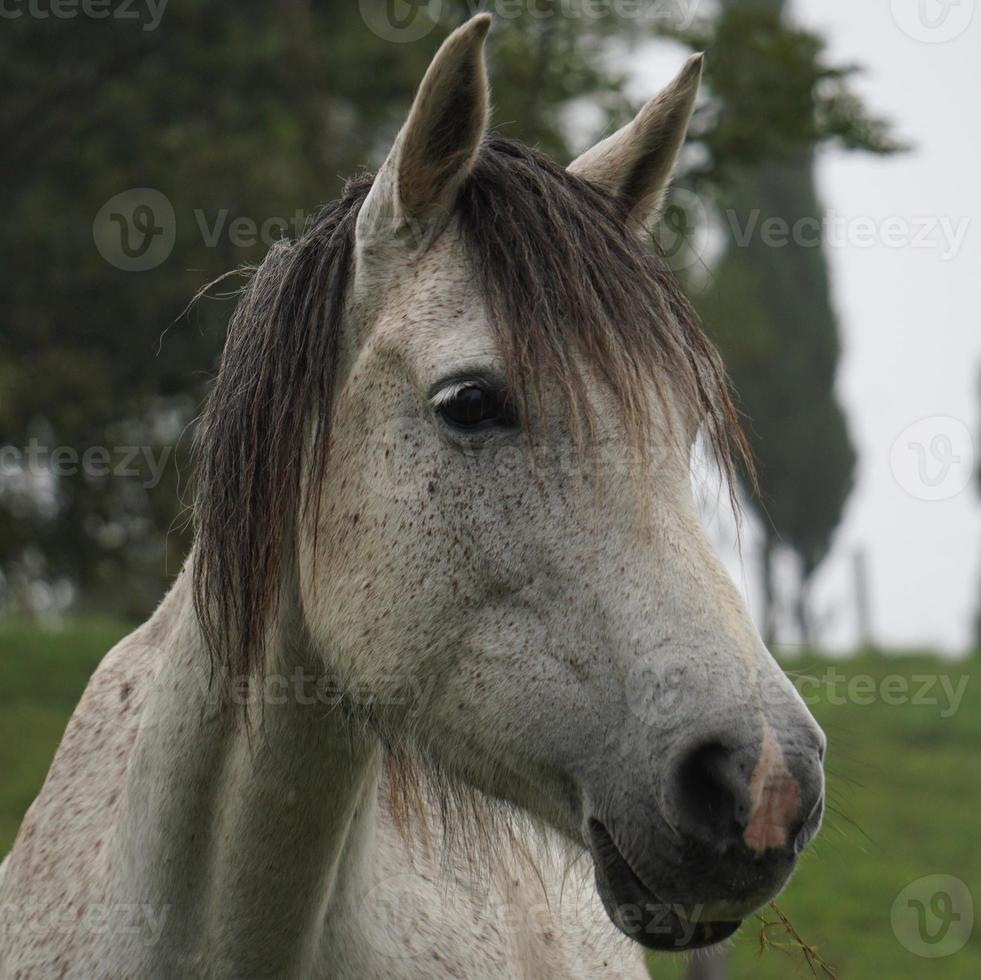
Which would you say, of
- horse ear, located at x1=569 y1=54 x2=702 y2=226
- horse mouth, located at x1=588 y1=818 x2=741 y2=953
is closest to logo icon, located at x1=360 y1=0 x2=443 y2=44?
horse ear, located at x1=569 y1=54 x2=702 y2=226

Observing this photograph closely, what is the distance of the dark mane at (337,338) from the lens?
2.76 meters

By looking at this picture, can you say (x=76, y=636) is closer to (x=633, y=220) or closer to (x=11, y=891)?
(x=11, y=891)

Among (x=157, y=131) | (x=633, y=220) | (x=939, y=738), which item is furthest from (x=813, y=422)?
(x=633, y=220)

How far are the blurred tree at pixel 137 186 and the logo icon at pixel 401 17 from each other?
224mm

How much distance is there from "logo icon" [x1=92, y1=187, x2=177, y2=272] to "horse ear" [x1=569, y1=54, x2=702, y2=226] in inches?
284

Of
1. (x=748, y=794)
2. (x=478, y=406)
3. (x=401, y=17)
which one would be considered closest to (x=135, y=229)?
(x=401, y=17)

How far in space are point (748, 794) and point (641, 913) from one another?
413 mm

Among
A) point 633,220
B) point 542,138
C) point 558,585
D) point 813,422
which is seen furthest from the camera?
point 813,422

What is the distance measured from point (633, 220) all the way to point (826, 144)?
544cm

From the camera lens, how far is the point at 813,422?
33.8 meters

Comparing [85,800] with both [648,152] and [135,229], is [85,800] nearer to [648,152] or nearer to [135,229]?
[648,152]

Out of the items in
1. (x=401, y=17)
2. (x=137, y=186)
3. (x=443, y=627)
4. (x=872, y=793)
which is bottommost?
(x=872, y=793)

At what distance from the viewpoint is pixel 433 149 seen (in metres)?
2.91

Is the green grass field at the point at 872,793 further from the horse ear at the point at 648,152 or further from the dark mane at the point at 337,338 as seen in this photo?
the dark mane at the point at 337,338
